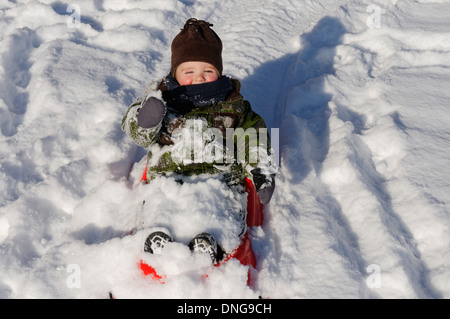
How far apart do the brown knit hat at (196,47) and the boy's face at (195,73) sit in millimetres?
26

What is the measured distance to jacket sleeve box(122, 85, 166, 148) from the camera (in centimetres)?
205

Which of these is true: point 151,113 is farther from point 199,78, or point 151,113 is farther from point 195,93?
point 199,78

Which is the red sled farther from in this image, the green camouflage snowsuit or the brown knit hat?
the brown knit hat

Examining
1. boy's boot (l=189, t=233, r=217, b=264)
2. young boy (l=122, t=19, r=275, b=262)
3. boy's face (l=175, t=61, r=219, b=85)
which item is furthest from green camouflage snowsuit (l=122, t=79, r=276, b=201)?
boy's boot (l=189, t=233, r=217, b=264)

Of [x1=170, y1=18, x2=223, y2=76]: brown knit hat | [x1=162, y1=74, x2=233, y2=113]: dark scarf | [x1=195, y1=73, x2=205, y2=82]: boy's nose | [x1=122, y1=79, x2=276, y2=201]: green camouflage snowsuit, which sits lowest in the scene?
[x1=122, y1=79, x2=276, y2=201]: green camouflage snowsuit

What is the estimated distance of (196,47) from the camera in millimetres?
2377

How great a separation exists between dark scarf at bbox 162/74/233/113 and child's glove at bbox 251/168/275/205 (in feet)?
1.66

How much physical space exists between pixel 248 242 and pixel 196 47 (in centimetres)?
117

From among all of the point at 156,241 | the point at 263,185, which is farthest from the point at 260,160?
the point at 156,241

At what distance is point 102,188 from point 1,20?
107 inches

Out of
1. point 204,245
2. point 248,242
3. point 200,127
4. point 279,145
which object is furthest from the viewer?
point 279,145

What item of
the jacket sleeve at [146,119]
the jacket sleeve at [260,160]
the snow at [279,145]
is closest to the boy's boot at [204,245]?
the snow at [279,145]

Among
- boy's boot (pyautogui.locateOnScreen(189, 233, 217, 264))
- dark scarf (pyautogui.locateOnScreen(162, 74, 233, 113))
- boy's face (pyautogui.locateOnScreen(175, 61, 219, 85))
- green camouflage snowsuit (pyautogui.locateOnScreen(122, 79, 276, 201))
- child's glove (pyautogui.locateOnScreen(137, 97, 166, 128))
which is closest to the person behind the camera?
boy's boot (pyautogui.locateOnScreen(189, 233, 217, 264))

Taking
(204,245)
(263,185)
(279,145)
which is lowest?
(204,245)
